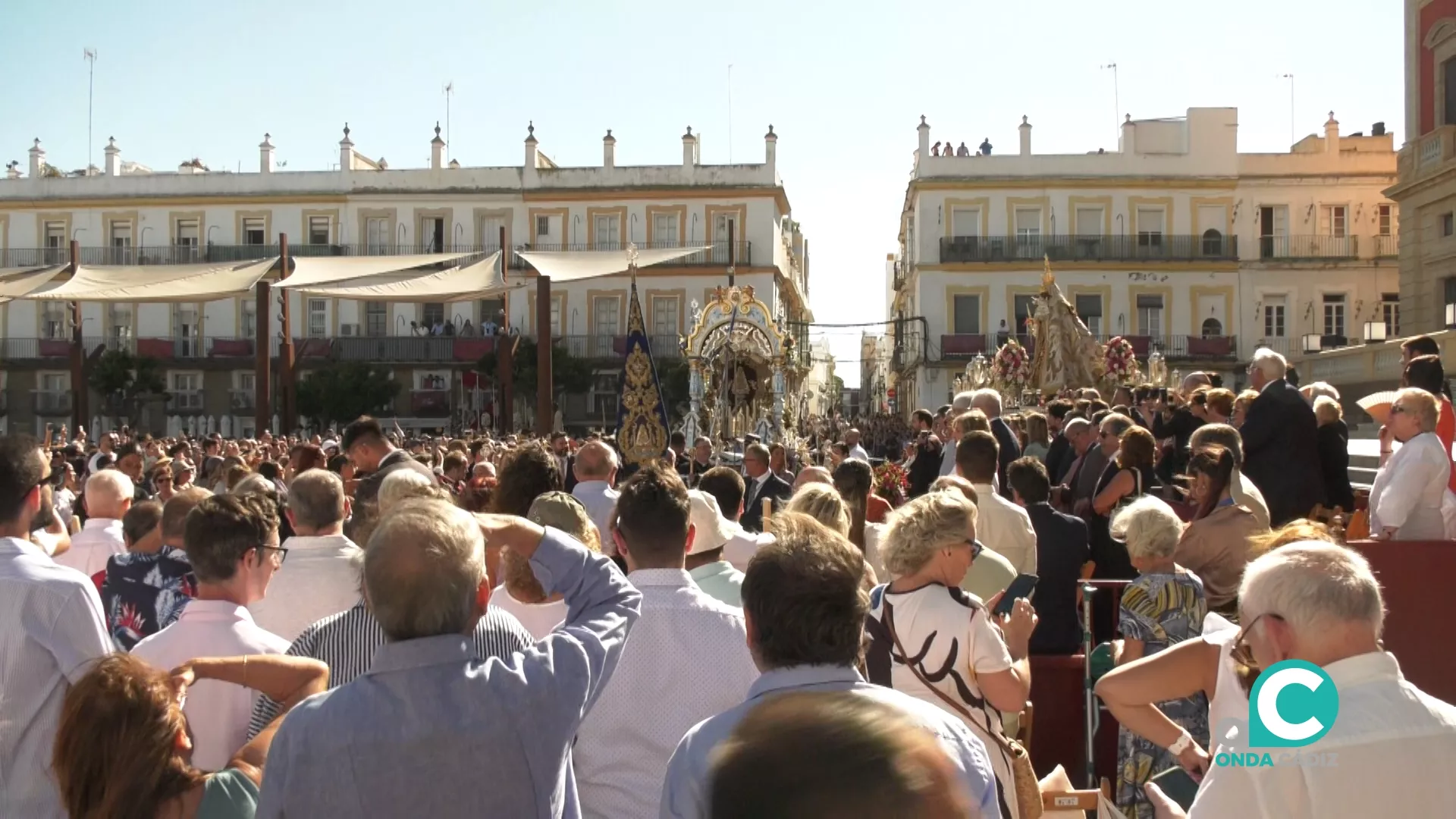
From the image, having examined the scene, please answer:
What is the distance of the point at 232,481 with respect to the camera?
320 inches

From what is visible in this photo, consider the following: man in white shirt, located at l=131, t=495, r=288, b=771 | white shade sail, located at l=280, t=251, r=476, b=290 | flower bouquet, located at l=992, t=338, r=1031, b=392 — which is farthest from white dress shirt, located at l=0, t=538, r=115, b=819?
flower bouquet, located at l=992, t=338, r=1031, b=392

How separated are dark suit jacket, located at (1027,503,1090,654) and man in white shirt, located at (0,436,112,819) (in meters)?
4.16

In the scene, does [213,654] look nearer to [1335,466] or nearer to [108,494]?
[108,494]

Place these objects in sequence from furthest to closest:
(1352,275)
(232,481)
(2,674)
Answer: (1352,275) < (232,481) < (2,674)

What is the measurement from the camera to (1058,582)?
6.42 metres

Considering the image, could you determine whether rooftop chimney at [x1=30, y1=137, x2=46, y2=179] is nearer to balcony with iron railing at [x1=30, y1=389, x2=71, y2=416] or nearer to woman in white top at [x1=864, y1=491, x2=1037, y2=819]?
balcony with iron railing at [x1=30, y1=389, x2=71, y2=416]

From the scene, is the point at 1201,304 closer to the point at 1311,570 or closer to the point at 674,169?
the point at 674,169

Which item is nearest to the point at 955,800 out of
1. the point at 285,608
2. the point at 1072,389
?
the point at 285,608

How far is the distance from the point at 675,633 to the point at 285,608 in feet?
4.98

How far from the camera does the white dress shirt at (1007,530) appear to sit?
613cm

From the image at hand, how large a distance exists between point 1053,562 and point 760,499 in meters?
3.45

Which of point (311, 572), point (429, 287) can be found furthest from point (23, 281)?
point (311, 572)

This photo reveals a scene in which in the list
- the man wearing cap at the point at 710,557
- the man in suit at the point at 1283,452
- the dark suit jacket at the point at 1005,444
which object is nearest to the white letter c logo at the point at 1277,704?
the man wearing cap at the point at 710,557

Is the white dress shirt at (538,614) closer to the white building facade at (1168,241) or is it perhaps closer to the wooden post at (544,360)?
the wooden post at (544,360)
